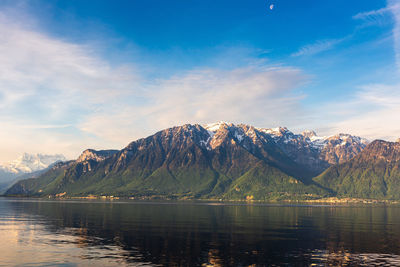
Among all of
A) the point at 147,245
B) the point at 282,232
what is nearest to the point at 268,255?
the point at 147,245

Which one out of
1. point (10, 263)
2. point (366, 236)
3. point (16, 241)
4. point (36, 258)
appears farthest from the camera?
point (366, 236)

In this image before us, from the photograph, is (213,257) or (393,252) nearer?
(213,257)

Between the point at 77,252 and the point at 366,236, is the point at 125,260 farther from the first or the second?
the point at 366,236

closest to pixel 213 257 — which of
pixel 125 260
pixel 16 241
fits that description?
pixel 125 260

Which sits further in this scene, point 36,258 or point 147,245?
point 147,245

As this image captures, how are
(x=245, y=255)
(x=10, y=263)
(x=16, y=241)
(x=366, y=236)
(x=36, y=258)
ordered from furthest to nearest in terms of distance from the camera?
(x=366, y=236) → (x=16, y=241) → (x=245, y=255) → (x=36, y=258) → (x=10, y=263)

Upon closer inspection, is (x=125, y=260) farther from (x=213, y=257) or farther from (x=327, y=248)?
(x=327, y=248)

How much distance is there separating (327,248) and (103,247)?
5919 centimetres

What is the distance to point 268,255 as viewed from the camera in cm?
9150

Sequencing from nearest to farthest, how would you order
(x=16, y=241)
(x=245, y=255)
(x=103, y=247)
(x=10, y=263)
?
1. (x=10, y=263)
2. (x=245, y=255)
3. (x=103, y=247)
4. (x=16, y=241)

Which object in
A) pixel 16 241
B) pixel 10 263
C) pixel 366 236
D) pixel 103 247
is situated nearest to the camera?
pixel 10 263

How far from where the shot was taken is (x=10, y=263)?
256 feet

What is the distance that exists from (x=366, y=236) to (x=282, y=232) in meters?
27.9

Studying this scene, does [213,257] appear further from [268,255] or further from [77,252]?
[77,252]
